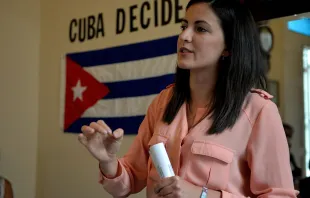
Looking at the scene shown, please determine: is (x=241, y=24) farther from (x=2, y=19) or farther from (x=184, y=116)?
(x=2, y=19)

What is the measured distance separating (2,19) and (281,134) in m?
2.45

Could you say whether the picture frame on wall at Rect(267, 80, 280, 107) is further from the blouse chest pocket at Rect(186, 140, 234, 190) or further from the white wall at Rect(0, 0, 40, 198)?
the white wall at Rect(0, 0, 40, 198)

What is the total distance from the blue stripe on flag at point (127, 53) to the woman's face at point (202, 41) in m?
1.14

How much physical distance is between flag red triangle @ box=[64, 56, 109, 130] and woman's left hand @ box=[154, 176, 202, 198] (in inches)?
66.2

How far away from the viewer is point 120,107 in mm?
2430

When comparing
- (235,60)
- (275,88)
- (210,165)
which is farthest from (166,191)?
(275,88)

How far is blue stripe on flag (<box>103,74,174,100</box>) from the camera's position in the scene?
7.23 ft

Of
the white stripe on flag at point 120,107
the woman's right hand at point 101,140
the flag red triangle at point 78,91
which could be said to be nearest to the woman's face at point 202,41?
the woman's right hand at point 101,140

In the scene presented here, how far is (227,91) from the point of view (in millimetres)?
998

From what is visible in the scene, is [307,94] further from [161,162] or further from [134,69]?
[161,162]

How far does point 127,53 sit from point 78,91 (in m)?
0.50

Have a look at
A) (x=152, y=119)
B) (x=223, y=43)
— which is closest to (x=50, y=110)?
(x=152, y=119)

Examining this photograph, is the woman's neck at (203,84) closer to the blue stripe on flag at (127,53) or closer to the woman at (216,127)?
the woman at (216,127)

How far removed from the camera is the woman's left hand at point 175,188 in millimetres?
865
